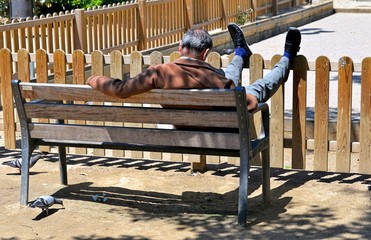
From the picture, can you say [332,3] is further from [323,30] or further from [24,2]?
[24,2]

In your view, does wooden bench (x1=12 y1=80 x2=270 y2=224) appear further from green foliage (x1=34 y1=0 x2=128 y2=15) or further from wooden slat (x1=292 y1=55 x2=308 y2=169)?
green foliage (x1=34 y1=0 x2=128 y2=15)

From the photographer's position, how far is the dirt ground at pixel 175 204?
5902mm

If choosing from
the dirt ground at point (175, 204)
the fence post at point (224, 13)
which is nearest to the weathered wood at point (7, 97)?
the dirt ground at point (175, 204)

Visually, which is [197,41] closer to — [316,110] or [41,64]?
[316,110]

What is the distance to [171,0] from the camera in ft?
56.5

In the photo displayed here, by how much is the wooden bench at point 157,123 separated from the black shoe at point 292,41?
857mm

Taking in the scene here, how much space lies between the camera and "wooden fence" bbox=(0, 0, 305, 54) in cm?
1255

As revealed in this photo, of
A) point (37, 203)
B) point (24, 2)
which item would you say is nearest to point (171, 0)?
point (24, 2)

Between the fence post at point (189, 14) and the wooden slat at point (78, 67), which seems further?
the fence post at point (189, 14)

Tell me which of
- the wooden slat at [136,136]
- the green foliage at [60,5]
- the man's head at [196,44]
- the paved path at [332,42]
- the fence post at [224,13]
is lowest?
the wooden slat at [136,136]

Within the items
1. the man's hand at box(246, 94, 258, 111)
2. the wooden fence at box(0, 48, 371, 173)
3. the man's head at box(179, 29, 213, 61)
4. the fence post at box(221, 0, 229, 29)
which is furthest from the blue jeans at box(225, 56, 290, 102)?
the fence post at box(221, 0, 229, 29)

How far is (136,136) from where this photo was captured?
6242mm

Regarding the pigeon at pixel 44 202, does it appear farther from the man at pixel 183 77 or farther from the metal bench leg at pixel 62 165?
the man at pixel 183 77

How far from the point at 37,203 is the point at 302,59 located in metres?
2.48
